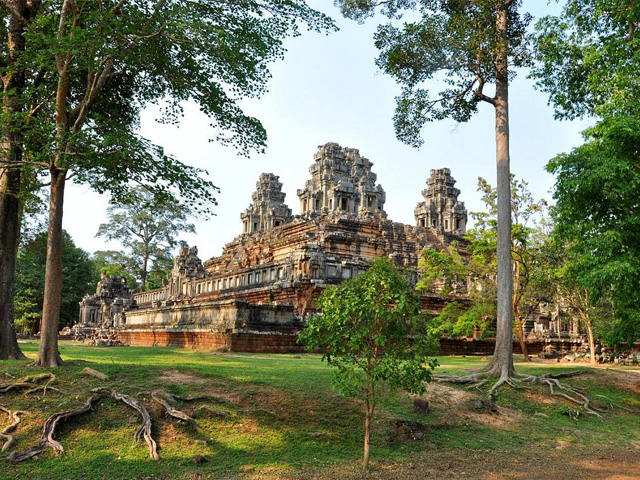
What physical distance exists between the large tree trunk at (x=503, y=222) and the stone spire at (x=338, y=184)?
30799 mm

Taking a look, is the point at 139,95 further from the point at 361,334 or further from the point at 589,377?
the point at 589,377

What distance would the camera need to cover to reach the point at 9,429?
800 cm

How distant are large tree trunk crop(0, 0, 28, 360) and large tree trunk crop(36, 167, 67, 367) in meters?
1.16

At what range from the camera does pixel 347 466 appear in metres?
8.05

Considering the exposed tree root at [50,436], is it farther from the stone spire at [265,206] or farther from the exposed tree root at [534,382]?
the stone spire at [265,206]

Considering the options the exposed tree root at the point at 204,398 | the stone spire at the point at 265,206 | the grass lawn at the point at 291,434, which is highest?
the stone spire at the point at 265,206

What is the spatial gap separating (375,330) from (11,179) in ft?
27.7

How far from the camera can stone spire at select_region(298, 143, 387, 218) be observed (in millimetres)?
46188

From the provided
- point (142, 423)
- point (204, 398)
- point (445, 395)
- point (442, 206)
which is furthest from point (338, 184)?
point (142, 423)

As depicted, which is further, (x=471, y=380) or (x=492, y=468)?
(x=471, y=380)

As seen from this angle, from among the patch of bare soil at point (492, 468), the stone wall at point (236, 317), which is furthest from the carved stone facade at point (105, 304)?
the patch of bare soil at point (492, 468)

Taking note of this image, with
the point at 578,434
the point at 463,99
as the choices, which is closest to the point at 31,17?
the point at 463,99

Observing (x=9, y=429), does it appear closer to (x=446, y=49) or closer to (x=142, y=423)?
(x=142, y=423)

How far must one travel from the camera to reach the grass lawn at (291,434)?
7668 millimetres
